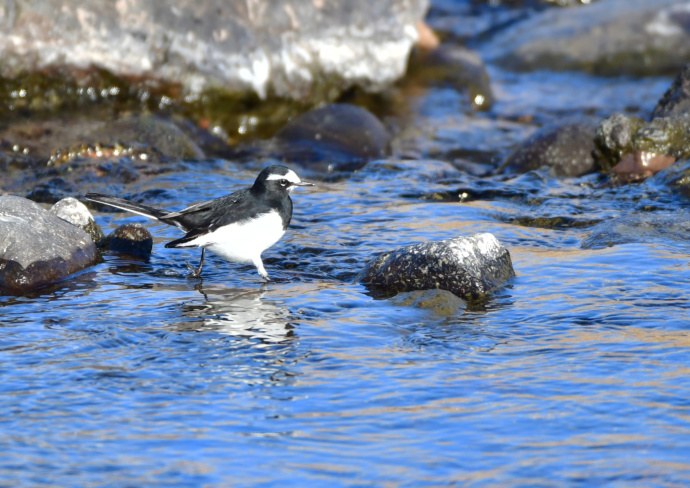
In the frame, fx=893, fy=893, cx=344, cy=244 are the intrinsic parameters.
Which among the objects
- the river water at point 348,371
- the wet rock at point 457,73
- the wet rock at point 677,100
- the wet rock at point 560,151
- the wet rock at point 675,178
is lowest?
the river water at point 348,371

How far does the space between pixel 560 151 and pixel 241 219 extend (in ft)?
18.9

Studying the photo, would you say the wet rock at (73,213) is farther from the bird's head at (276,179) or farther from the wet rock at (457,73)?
the wet rock at (457,73)

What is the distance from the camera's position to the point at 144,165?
433 inches

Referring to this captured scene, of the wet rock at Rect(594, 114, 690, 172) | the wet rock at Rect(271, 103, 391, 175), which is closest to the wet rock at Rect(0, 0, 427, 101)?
the wet rock at Rect(271, 103, 391, 175)

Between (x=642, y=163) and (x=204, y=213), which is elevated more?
(x=642, y=163)

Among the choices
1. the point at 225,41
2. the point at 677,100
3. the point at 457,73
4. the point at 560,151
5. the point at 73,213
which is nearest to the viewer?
the point at 73,213

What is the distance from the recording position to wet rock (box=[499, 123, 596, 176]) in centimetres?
1155

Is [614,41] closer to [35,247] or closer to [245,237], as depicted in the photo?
[245,237]

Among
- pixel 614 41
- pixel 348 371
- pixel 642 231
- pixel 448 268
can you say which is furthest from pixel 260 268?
pixel 614 41

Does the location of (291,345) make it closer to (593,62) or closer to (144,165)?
(144,165)

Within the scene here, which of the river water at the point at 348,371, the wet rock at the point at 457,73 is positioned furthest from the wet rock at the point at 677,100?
the wet rock at the point at 457,73

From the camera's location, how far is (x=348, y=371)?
18.0ft

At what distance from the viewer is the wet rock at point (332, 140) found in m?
12.2

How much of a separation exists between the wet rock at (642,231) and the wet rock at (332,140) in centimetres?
430
